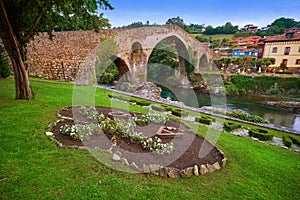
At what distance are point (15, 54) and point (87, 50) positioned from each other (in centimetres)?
1152

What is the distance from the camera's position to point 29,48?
1778 cm

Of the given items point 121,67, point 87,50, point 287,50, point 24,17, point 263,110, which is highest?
point 287,50

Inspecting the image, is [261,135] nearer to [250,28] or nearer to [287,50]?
[287,50]

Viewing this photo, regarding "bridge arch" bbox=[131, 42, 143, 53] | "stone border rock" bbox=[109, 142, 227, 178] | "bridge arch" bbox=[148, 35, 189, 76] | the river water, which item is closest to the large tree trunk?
"stone border rock" bbox=[109, 142, 227, 178]

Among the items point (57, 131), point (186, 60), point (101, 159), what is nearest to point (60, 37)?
point (57, 131)

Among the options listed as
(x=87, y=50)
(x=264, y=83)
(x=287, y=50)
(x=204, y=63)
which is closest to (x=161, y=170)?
(x=87, y=50)

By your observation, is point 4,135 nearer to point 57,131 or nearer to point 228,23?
point 57,131

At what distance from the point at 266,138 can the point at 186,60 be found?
28.4m

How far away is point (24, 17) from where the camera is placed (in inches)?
278

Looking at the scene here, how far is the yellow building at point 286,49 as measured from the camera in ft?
106

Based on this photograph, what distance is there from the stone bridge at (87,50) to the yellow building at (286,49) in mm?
18523

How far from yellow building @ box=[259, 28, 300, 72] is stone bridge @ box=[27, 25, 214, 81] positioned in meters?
18.5

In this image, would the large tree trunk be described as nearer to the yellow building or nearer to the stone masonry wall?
the stone masonry wall

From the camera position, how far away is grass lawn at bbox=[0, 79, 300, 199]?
3.20 meters
